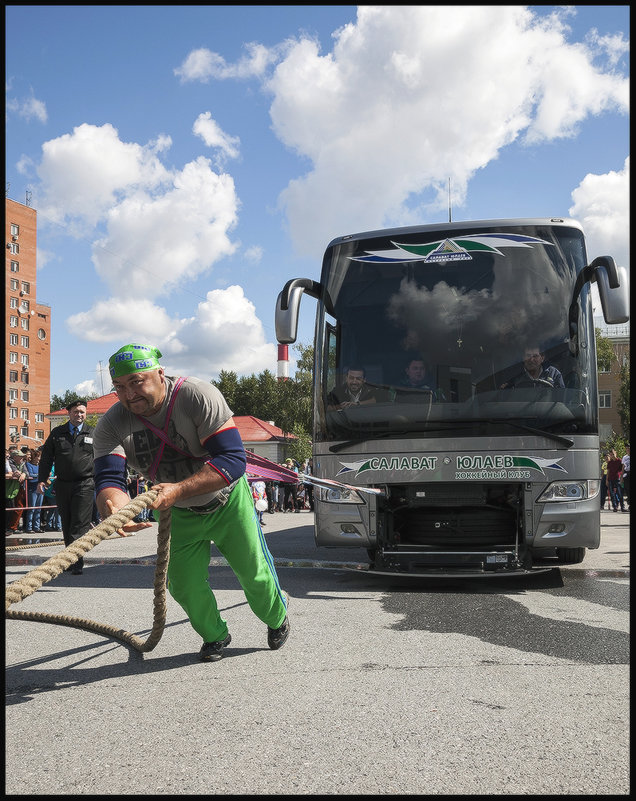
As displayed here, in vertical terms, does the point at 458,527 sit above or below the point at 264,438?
below

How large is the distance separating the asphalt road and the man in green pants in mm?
345

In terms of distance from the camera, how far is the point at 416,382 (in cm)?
744

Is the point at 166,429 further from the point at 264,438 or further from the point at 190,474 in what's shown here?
the point at 264,438

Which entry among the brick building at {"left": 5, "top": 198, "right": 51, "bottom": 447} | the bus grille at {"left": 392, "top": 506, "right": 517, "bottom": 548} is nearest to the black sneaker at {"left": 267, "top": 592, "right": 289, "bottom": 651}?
the bus grille at {"left": 392, "top": 506, "right": 517, "bottom": 548}

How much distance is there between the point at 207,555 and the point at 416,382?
348cm

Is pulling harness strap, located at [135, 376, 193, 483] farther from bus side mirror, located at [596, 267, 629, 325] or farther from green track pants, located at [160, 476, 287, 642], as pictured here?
bus side mirror, located at [596, 267, 629, 325]

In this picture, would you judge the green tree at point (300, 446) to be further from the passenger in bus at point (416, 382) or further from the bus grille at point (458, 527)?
the passenger in bus at point (416, 382)

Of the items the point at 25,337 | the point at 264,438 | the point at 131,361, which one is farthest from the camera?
the point at 25,337

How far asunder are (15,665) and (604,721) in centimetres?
336

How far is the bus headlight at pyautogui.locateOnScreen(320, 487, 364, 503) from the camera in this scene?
7.47 meters

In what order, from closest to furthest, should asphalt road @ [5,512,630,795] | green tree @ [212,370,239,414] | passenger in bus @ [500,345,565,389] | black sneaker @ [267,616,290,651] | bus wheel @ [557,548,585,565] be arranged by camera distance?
asphalt road @ [5,512,630,795] < black sneaker @ [267,616,290,651] < passenger in bus @ [500,345,565,389] < bus wheel @ [557,548,585,565] < green tree @ [212,370,239,414]

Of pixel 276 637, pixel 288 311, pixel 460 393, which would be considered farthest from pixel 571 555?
pixel 276 637

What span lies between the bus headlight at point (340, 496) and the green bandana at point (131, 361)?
3.71 meters

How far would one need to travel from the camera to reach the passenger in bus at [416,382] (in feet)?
24.2
